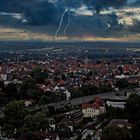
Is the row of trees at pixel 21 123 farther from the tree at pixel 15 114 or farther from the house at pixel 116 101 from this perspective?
the house at pixel 116 101

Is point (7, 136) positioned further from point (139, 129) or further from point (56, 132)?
point (139, 129)

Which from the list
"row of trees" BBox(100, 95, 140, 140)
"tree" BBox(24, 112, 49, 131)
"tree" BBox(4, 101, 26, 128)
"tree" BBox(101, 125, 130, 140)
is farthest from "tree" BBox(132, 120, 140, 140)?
"tree" BBox(4, 101, 26, 128)

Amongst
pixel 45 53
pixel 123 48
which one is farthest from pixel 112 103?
pixel 123 48

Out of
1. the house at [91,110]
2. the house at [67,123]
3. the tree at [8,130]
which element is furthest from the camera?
the house at [91,110]

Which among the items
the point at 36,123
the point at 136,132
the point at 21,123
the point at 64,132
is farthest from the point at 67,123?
the point at 136,132

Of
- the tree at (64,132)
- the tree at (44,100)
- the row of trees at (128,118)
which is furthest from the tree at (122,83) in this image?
the tree at (64,132)

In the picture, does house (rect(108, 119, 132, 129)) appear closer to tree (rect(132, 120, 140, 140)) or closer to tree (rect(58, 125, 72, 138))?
tree (rect(132, 120, 140, 140))

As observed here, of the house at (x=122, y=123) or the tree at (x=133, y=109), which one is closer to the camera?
the house at (x=122, y=123)

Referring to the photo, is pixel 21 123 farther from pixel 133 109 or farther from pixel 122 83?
pixel 122 83

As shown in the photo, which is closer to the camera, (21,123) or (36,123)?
(36,123)
